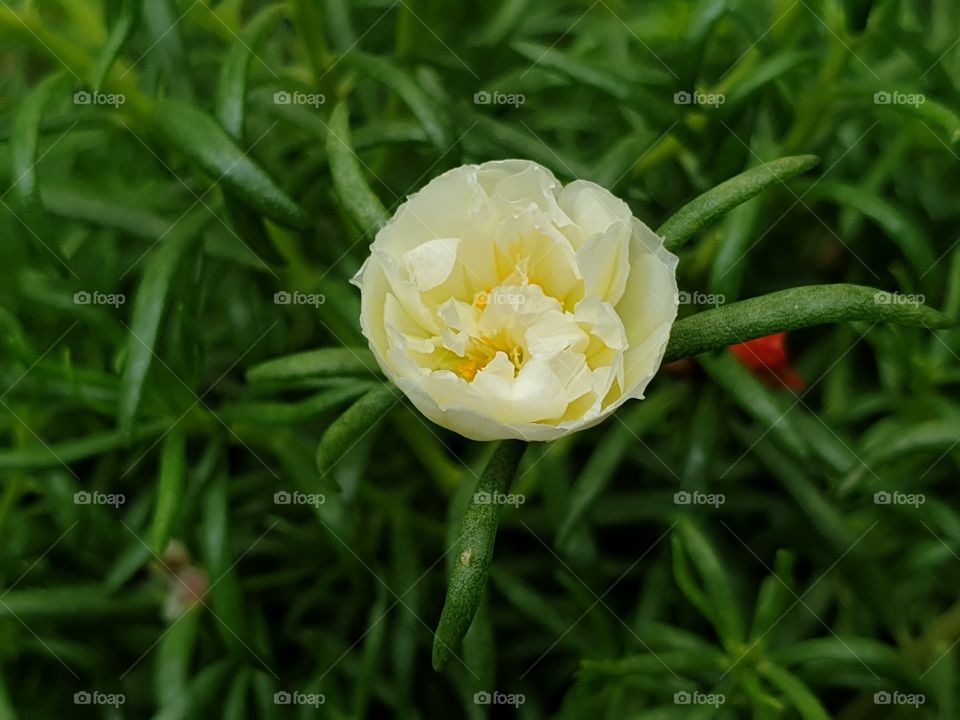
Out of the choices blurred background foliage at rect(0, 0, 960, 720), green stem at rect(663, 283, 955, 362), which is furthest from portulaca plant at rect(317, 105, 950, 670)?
blurred background foliage at rect(0, 0, 960, 720)

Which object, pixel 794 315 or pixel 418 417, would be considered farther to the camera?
pixel 418 417

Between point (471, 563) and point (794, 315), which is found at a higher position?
point (794, 315)

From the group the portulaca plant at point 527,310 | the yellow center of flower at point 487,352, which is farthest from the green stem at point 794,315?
the yellow center of flower at point 487,352

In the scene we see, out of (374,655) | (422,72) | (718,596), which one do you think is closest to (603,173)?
(422,72)

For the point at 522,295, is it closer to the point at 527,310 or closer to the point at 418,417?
the point at 527,310

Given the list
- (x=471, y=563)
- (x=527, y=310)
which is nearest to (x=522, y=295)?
(x=527, y=310)

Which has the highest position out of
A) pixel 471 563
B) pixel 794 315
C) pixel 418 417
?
pixel 794 315

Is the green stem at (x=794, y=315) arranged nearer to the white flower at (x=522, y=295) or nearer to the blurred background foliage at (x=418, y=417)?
the white flower at (x=522, y=295)
